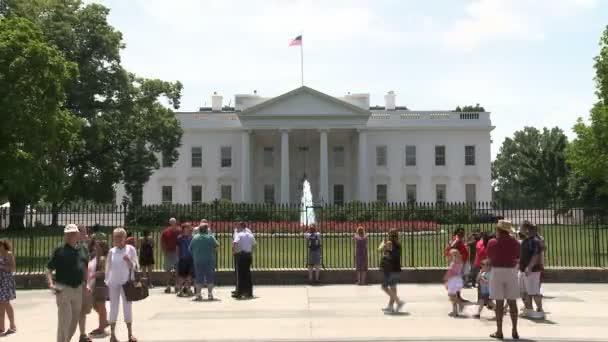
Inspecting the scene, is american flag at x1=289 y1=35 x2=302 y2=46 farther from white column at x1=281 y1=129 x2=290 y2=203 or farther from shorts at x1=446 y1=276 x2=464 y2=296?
shorts at x1=446 y1=276 x2=464 y2=296

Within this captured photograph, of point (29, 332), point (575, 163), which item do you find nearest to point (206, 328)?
point (29, 332)

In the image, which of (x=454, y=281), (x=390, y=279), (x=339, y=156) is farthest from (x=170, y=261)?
(x=339, y=156)

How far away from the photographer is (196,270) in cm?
1553

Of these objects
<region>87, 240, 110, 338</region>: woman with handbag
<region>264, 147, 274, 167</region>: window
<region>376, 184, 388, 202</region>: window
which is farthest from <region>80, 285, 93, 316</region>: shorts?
<region>376, 184, 388, 202</region>: window

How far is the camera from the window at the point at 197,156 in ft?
216

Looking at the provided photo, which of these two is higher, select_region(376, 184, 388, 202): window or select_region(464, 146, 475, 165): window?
select_region(464, 146, 475, 165): window

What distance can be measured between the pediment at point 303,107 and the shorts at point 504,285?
169 ft

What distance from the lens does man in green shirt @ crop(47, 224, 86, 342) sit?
928cm

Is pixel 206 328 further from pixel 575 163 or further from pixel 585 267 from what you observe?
pixel 575 163

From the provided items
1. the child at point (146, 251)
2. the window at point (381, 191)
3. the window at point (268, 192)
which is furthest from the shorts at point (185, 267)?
the window at point (381, 191)

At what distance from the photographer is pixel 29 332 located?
11.5m

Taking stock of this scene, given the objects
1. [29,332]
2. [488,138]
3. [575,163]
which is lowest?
[29,332]

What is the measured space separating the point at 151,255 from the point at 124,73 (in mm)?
29148

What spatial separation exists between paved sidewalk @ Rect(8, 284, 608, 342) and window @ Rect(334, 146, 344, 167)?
1962 inches
